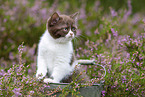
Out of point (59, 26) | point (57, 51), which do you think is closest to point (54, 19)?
point (59, 26)

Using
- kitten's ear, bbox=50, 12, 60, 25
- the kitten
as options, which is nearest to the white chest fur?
the kitten

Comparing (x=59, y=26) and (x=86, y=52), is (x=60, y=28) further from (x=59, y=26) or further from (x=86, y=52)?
(x=86, y=52)

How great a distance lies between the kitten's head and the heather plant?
0.30 meters

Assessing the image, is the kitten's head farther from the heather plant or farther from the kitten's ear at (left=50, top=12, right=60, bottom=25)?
the heather plant

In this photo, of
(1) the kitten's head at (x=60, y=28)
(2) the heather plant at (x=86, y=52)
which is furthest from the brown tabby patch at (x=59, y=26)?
(2) the heather plant at (x=86, y=52)

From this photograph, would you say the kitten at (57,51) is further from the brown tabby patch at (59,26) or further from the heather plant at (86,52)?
the heather plant at (86,52)

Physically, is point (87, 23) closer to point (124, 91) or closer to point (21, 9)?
point (21, 9)

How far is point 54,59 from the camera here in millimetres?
2287

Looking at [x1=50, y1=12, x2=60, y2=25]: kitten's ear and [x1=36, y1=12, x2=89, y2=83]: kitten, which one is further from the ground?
[x1=50, y1=12, x2=60, y2=25]: kitten's ear

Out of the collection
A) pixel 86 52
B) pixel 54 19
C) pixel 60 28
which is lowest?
pixel 86 52

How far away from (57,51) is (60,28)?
0.87ft

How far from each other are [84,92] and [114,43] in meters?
1.09

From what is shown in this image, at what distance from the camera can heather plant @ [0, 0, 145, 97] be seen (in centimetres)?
179

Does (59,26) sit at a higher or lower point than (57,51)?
higher
